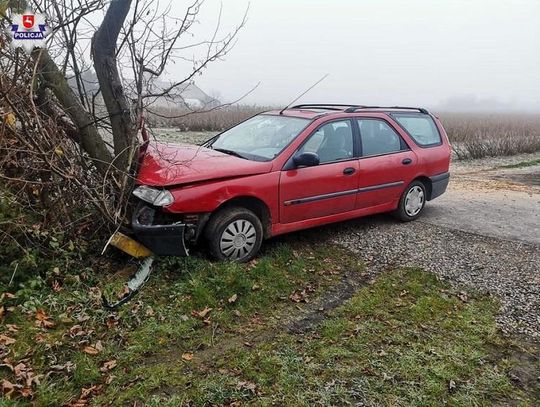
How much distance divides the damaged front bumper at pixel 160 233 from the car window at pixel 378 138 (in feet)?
9.18

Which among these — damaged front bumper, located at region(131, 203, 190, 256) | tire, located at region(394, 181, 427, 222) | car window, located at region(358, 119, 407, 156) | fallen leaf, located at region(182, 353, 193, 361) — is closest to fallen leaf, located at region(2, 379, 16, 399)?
fallen leaf, located at region(182, 353, 193, 361)

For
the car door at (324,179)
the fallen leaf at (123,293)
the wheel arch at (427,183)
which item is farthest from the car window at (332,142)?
the fallen leaf at (123,293)

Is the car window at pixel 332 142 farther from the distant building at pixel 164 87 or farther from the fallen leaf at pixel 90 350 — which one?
the fallen leaf at pixel 90 350

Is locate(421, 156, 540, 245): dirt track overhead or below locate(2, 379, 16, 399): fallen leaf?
below

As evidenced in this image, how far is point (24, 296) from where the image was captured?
3920mm

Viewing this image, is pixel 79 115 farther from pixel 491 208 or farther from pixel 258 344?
pixel 491 208

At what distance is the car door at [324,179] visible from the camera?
5176 millimetres

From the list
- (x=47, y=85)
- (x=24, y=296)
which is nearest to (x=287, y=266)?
(x=24, y=296)

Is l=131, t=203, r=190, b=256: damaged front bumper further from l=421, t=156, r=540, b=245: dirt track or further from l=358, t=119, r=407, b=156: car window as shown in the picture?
l=421, t=156, r=540, b=245: dirt track

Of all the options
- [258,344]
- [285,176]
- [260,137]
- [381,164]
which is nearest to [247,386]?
[258,344]

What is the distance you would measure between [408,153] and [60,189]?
4.64m

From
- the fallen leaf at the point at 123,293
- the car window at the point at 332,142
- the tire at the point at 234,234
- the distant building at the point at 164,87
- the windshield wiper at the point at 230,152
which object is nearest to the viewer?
the fallen leaf at the point at 123,293

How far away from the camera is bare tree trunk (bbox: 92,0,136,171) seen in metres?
4.77

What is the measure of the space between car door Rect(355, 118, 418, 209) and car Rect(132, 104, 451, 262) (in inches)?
0.6
